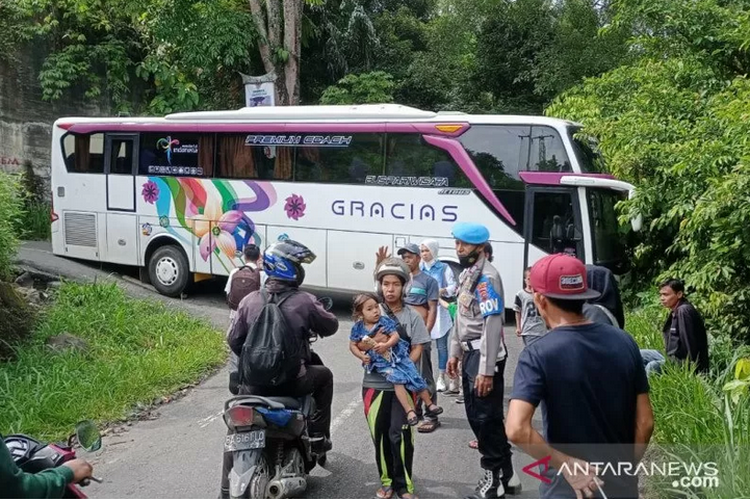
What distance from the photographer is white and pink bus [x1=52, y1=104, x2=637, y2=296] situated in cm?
1047

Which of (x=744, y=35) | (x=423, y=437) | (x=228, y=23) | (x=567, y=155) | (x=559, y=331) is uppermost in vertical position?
(x=228, y=23)

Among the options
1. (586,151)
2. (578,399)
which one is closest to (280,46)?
(586,151)

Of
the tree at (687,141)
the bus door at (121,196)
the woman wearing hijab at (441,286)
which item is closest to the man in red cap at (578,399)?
the tree at (687,141)

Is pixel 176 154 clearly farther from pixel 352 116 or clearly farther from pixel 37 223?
pixel 37 223

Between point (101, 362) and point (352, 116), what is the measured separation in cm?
557

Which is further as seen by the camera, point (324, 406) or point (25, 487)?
point (324, 406)

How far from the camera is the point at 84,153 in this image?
1371 centimetres

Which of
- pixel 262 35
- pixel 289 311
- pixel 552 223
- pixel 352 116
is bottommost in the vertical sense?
pixel 289 311

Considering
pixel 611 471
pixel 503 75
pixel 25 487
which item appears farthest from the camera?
pixel 503 75

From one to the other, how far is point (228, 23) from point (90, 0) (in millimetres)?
3124

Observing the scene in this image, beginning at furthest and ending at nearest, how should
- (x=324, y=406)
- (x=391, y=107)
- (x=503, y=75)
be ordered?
(x=503, y=75) → (x=391, y=107) → (x=324, y=406)

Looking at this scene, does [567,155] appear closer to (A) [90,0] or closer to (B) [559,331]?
(B) [559,331]

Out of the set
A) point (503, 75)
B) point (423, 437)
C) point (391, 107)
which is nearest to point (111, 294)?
point (391, 107)

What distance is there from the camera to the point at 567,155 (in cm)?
1031
